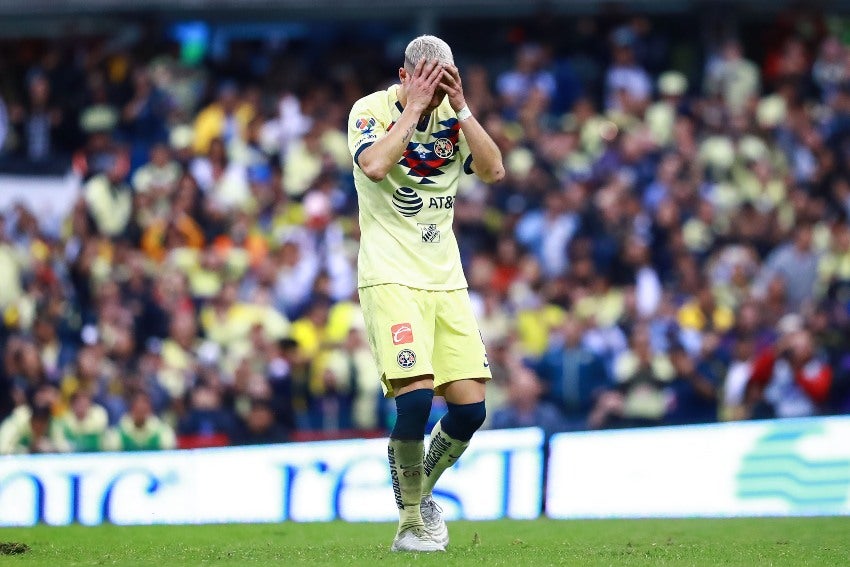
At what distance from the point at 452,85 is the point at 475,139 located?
327 mm

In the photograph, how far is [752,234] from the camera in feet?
57.2

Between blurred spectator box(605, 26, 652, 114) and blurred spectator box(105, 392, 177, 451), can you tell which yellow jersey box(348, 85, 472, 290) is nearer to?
blurred spectator box(105, 392, 177, 451)

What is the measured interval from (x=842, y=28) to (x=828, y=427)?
1207cm

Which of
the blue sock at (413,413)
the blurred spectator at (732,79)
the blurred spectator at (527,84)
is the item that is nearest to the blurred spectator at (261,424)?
the blurred spectator at (527,84)

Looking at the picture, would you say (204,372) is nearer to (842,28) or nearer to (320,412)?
Answer: (320,412)

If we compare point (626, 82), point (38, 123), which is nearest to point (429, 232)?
point (626, 82)

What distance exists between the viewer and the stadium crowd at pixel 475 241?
15102 mm

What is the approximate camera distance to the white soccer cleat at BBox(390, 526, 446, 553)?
25.6 ft

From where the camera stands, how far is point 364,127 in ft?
25.5

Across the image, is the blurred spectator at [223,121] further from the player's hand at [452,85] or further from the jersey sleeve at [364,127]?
the player's hand at [452,85]

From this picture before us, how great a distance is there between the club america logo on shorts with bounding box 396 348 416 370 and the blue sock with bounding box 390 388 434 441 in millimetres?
145

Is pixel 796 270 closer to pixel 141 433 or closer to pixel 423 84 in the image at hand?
pixel 141 433

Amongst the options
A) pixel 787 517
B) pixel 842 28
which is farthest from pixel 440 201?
pixel 842 28

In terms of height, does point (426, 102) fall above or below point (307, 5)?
below
